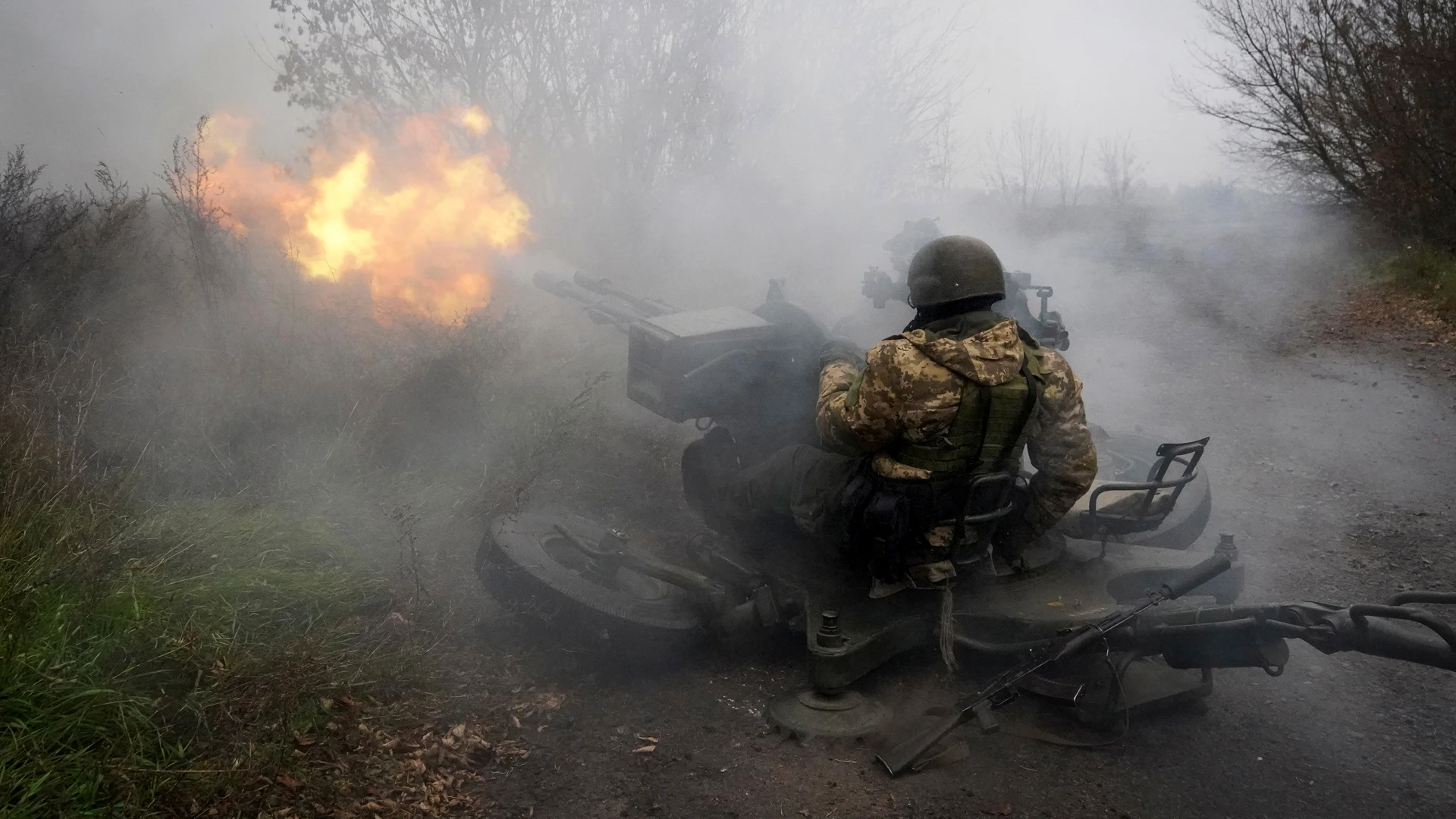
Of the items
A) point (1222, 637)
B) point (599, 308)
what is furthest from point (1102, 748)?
point (599, 308)

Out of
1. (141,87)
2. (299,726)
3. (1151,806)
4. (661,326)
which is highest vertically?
(141,87)

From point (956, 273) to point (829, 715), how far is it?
1916 mm

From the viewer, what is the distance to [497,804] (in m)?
3.58

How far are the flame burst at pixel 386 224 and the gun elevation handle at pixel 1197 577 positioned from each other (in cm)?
657

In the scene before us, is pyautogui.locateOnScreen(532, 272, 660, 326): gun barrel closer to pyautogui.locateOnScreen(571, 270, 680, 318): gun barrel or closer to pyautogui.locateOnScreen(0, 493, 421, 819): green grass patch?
pyautogui.locateOnScreen(571, 270, 680, 318): gun barrel

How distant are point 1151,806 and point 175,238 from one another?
9719mm

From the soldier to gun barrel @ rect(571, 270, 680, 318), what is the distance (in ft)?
6.81

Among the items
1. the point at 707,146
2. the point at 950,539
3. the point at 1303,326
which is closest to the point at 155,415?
the point at 950,539

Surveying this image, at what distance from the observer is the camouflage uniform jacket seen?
3770 mm

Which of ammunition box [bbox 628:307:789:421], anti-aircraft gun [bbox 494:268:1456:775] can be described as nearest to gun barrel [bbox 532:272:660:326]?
ammunition box [bbox 628:307:789:421]

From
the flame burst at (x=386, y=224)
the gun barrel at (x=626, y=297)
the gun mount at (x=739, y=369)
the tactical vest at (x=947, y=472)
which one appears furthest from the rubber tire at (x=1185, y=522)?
the flame burst at (x=386, y=224)

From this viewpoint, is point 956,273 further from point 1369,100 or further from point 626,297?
point 1369,100

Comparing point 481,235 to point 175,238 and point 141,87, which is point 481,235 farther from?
point 141,87

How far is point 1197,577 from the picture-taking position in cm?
397
